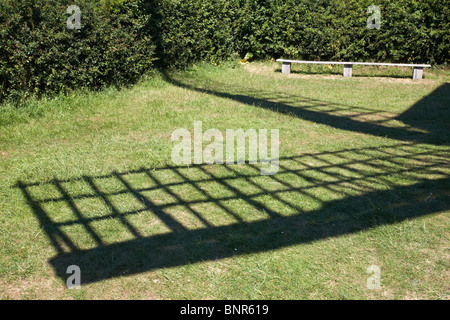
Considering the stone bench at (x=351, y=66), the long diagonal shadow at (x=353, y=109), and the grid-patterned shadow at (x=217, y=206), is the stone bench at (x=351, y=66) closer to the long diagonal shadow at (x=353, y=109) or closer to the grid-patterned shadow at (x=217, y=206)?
the long diagonal shadow at (x=353, y=109)

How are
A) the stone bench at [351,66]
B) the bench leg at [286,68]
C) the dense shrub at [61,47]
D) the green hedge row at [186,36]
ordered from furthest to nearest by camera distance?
the bench leg at [286,68] < the stone bench at [351,66] < the green hedge row at [186,36] < the dense shrub at [61,47]

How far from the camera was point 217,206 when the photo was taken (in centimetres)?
474

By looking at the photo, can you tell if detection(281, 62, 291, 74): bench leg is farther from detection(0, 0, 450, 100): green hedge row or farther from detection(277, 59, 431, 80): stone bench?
detection(0, 0, 450, 100): green hedge row

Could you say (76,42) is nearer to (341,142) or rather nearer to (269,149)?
(269,149)

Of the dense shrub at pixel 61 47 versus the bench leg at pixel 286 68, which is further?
the bench leg at pixel 286 68

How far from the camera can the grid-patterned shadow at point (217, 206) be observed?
13.0ft

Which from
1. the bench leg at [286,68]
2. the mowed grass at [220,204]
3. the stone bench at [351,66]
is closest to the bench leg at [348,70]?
the stone bench at [351,66]

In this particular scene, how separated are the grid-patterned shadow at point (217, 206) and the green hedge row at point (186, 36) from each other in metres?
3.42

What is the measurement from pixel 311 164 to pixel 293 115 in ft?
7.58

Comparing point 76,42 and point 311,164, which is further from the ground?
point 76,42

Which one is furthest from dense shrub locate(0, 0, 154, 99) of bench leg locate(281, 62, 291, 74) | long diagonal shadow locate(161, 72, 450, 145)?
bench leg locate(281, 62, 291, 74)

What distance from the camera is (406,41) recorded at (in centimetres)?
1127

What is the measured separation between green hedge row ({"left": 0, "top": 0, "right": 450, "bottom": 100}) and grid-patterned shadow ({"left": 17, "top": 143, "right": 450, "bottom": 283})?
342 cm
